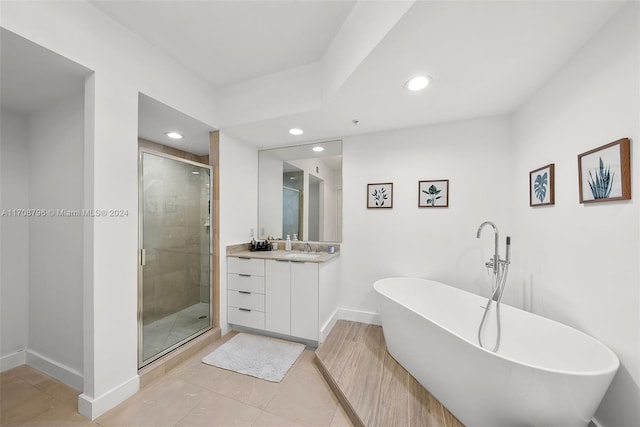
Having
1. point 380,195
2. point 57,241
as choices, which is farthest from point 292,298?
point 57,241

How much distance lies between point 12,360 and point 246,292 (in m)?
1.93

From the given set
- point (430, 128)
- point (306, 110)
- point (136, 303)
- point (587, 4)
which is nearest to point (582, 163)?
point (587, 4)

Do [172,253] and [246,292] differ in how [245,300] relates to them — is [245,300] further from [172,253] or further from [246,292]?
[172,253]

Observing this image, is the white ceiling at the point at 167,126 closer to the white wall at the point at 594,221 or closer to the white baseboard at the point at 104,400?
the white baseboard at the point at 104,400

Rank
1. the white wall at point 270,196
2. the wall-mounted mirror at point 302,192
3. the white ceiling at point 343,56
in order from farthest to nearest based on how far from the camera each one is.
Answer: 1. the white wall at point 270,196
2. the wall-mounted mirror at point 302,192
3. the white ceiling at point 343,56

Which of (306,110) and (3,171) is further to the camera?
(306,110)

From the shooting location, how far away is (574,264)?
4.52ft

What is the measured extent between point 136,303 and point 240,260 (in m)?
0.97

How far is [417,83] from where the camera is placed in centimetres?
163

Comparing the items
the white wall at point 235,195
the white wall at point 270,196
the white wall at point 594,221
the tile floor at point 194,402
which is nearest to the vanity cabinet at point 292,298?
the tile floor at point 194,402

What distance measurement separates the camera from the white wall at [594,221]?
104cm

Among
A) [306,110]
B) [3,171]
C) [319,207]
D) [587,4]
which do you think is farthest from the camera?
[319,207]

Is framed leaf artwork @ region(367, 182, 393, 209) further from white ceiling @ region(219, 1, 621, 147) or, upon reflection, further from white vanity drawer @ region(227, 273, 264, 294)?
white vanity drawer @ region(227, 273, 264, 294)

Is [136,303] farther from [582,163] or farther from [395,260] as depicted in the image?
[582,163]
